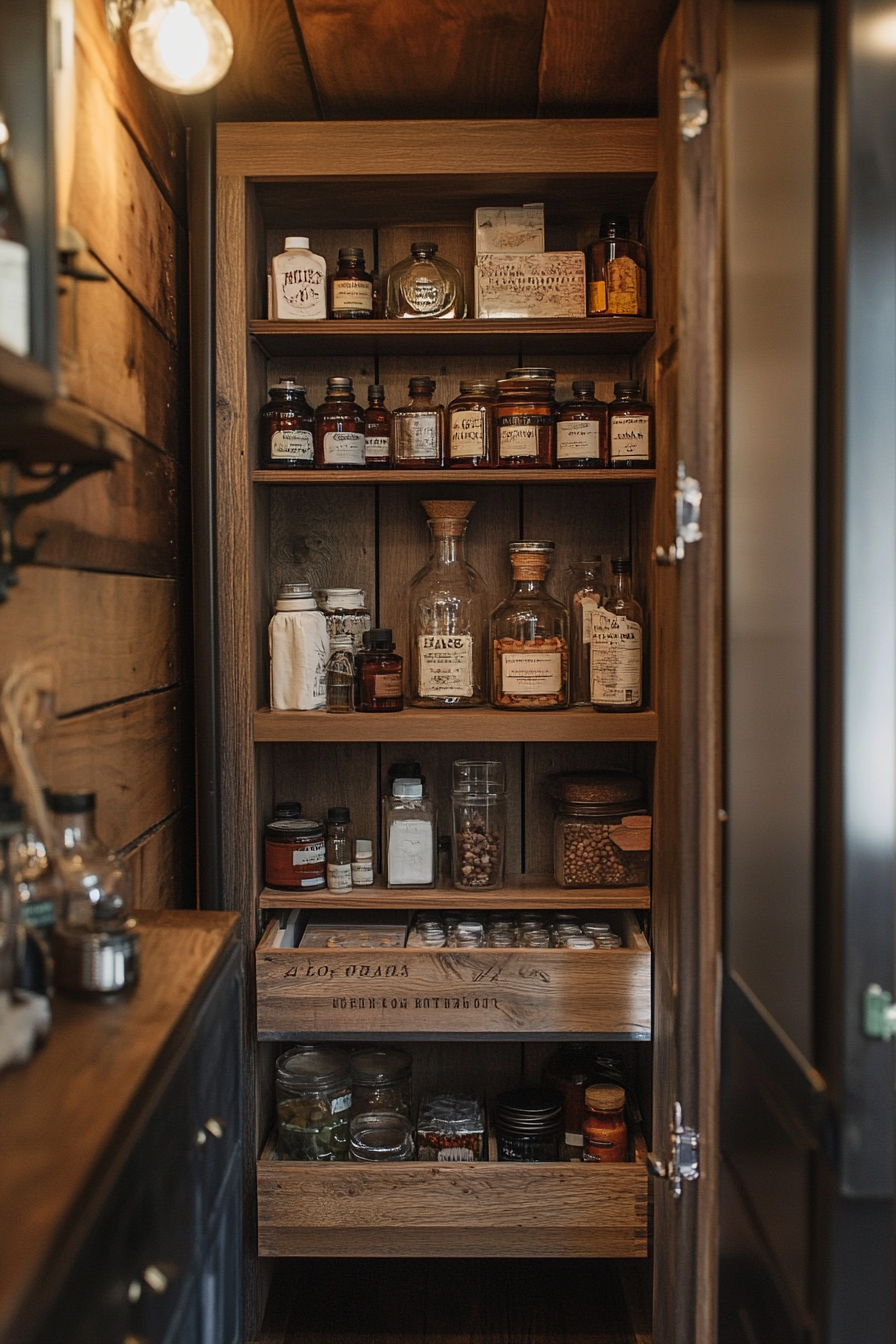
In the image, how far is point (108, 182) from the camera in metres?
1.56

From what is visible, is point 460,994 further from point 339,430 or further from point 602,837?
point 339,430

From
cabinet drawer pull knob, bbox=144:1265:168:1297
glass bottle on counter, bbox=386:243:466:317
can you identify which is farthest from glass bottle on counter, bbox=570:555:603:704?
cabinet drawer pull knob, bbox=144:1265:168:1297

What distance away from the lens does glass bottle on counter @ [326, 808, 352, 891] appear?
6.70ft

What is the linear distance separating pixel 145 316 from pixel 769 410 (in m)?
0.96

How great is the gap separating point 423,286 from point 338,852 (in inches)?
40.1

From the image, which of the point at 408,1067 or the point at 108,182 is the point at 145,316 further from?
the point at 408,1067

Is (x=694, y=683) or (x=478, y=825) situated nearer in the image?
(x=694, y=683)

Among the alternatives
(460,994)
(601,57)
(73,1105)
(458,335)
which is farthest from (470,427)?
(73,1105)

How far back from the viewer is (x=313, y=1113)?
6.58 ft

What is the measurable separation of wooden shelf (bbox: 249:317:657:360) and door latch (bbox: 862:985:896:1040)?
1.21m

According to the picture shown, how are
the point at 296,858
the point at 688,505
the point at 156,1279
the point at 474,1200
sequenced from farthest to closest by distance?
the point at 296,858
the point at 474,1200
the point at 688,505
the point at 156,1279

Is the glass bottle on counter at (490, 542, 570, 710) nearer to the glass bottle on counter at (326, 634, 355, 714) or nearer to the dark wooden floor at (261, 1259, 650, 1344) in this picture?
the glass bottle on counter at (326, 634, 355, 714)

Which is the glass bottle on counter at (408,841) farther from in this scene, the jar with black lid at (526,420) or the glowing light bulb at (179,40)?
the glowing light bulb at (179,40)

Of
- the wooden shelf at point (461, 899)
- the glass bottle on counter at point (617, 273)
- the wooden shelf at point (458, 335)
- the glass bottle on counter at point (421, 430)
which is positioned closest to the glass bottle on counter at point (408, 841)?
the wooden shelf at point (461, 899)
